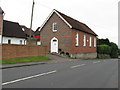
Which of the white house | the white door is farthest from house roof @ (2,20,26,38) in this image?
the white door

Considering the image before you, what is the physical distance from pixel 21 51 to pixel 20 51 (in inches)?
8.1

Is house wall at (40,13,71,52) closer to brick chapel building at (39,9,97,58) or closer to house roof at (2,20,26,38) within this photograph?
brick chapel building at (39,9,97,58)

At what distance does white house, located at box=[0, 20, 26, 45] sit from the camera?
3478cm

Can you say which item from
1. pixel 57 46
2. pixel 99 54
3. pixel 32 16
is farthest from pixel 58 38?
pixel 99 54

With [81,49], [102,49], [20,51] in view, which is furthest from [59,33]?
[102,49]

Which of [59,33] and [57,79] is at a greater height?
[59,33]

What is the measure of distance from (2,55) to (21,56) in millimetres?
3481

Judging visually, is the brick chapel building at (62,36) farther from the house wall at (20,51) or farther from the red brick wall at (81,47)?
the house wall at (20,51)

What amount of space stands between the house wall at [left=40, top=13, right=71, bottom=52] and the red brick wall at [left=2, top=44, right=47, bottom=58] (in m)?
6.47

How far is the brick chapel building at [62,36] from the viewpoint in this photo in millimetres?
32406

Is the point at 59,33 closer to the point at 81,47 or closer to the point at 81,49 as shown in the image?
the point at 81,47

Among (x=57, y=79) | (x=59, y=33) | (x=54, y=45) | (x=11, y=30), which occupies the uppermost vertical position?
(x=11, y=30)

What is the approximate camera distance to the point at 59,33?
33562 millimetres

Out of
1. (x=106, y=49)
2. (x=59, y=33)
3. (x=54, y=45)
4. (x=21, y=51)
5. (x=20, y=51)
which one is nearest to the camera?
(x=20, y=51)
